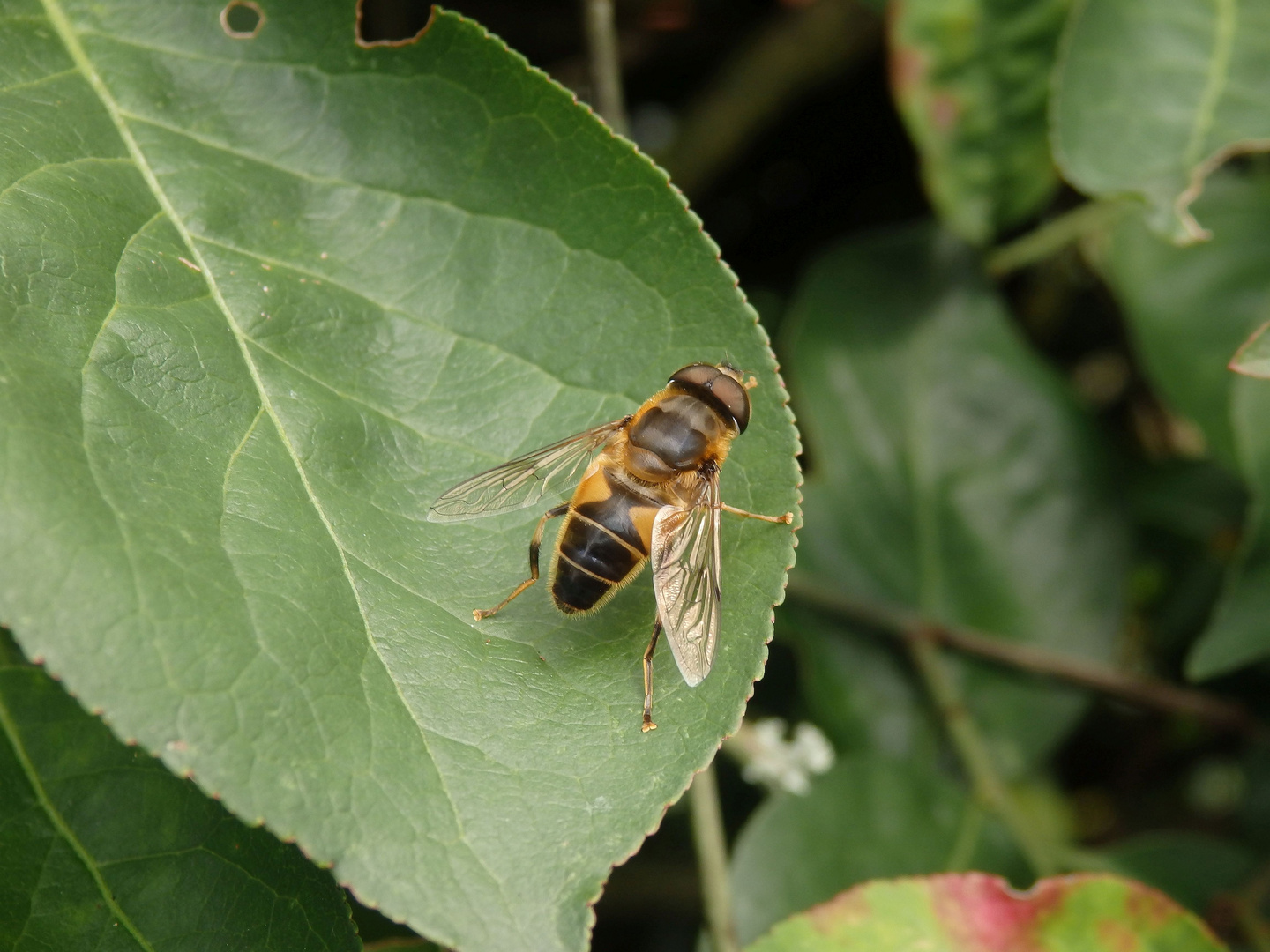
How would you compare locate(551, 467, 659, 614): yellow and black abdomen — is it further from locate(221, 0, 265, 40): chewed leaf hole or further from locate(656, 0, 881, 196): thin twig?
locate(656, 0, 881, 196): thin twig

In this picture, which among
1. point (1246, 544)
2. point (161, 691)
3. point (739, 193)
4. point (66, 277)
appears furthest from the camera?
point (739, 193)

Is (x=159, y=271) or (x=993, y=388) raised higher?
(x=159, y=271)

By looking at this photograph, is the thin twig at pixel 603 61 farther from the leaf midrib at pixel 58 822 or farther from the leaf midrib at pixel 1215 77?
the leaf midrib at pixel 58 822

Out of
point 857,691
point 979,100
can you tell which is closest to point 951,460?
point 857,691

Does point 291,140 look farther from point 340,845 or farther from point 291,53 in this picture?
point 340,845

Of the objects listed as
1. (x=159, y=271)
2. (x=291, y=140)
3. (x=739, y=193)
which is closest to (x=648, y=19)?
(x=739, y=193)

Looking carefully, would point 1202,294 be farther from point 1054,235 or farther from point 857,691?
point 857,691
